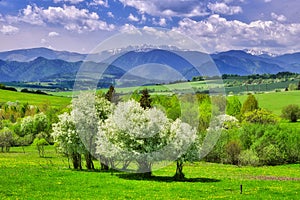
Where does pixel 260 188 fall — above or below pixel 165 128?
below

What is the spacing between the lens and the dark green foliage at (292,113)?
5246 inches

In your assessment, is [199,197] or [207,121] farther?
[207,121]

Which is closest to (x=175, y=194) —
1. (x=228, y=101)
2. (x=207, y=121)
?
(x=207, y=121)

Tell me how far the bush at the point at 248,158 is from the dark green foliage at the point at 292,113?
233 feet

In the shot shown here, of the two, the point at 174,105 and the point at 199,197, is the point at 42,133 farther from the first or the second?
the point at 199,197

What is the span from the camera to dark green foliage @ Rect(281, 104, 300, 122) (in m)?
133

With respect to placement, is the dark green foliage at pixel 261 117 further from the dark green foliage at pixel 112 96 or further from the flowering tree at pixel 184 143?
the flowering tree at pixel 184 143

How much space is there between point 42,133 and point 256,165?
5395 cm

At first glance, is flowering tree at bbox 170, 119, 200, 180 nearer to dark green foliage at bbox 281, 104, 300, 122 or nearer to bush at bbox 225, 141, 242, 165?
bush at bbox 225, 141, 242, 165

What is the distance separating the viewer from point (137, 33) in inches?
2048

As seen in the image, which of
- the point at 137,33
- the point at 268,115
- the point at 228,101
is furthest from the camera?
the point at 228,101

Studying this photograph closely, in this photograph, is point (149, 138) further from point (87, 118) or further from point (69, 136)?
point (69, 136)

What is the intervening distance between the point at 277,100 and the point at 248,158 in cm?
11535

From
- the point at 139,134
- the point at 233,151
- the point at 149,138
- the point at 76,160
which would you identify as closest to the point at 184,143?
the point at 149,138
